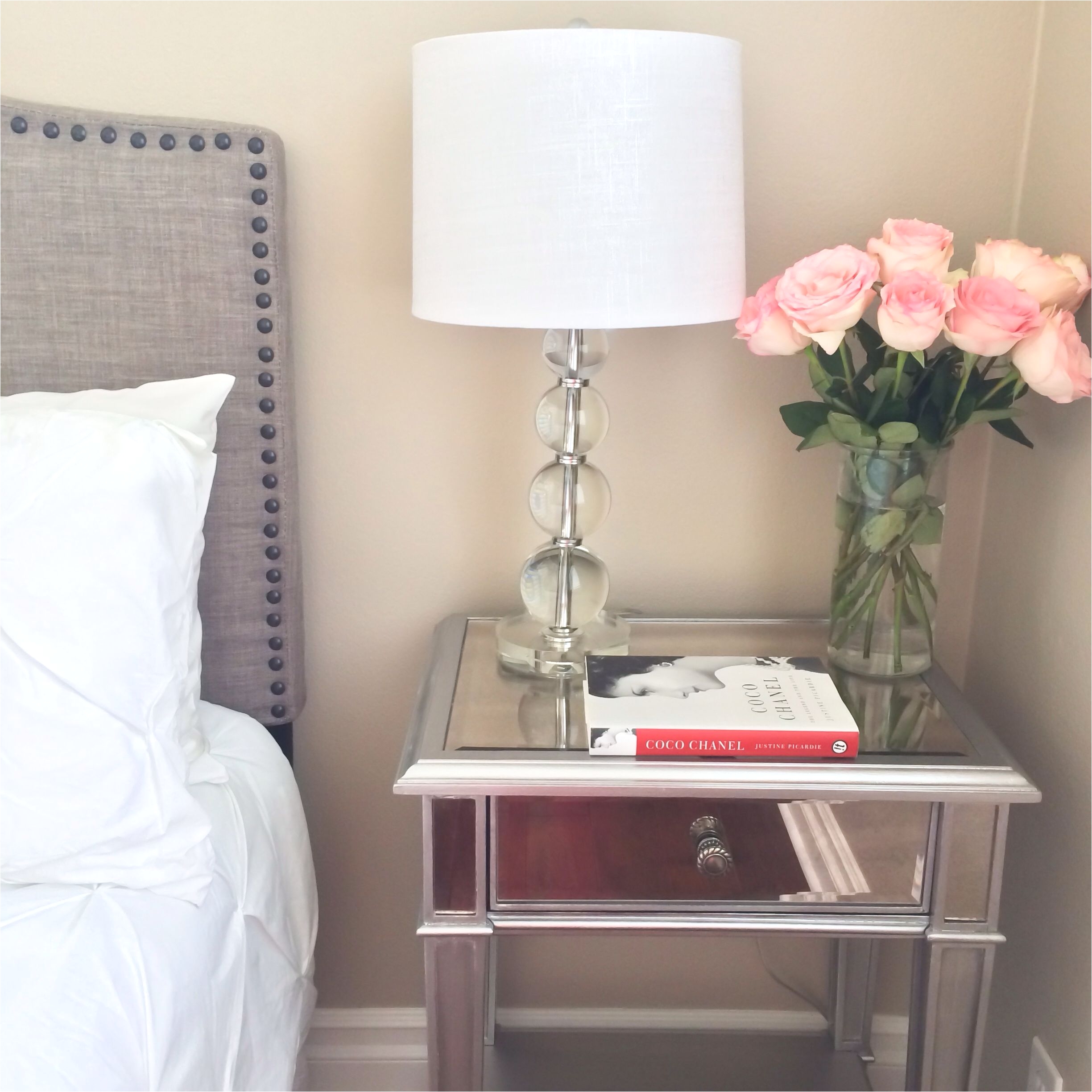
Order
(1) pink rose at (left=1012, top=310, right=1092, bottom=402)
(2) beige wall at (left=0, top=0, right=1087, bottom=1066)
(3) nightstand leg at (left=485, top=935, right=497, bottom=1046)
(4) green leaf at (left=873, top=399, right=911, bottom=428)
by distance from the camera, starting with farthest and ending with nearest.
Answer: (3) nightstand leg at (left=485, top=935, right=497, bottom=1046) < (2) beige wall at (left=0, top=0, right=1087, bottom=1066) < (4) green leaf at (left=873, top=399, right=911, bottom=428) < (1) pink rose at (left=1012, top=310, right=1092, bottom=402)

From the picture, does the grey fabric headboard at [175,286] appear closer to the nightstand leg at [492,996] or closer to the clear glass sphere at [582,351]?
the clear glass sphere at [582,351]

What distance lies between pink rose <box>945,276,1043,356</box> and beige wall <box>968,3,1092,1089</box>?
0.16m

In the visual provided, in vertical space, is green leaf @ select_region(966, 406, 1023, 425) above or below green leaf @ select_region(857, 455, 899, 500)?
above

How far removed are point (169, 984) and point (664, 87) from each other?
887 millimetres

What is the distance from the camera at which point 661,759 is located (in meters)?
1.04

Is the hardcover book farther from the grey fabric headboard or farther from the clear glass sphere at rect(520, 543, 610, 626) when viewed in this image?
the grey fabric headboard

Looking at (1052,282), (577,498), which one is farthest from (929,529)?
(577,498)

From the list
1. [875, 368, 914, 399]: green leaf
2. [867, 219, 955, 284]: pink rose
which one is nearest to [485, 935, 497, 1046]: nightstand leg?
[875, 368, 914, 399]: green leaf

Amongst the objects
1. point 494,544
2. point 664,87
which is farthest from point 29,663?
point 664,87

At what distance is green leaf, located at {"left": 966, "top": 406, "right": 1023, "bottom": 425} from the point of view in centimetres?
112

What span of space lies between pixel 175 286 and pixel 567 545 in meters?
0.54

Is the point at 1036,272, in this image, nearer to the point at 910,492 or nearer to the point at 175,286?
the point at 910,492

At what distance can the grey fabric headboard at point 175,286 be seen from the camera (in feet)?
3.92

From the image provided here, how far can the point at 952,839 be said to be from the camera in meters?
1.06
